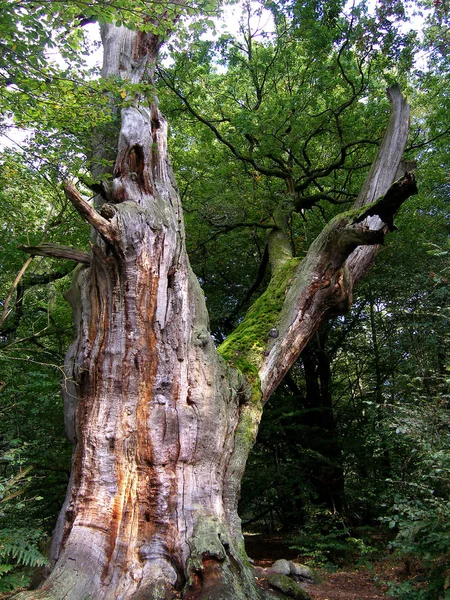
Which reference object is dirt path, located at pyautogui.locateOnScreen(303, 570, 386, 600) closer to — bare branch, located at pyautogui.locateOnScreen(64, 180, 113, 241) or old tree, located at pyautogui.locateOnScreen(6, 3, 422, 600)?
old tree, located at pyautogui.locateOnScreen(6, 3, 422, 600)

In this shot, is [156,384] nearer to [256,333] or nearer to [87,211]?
[87,211]

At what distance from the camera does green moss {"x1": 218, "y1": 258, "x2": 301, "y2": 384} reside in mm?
4936

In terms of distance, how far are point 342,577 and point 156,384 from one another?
17.0 ft

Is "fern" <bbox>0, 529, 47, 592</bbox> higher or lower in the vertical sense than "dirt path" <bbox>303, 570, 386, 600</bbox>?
higher

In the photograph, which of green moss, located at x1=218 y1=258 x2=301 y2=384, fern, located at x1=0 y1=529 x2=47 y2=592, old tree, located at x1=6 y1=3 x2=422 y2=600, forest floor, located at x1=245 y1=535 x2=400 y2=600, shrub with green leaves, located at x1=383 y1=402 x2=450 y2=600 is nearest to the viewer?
fern, located at x1=0 y1=529 x2=47 y2=592

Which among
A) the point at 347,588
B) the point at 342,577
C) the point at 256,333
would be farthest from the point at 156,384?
the point at 342,577

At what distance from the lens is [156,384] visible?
12.4ft

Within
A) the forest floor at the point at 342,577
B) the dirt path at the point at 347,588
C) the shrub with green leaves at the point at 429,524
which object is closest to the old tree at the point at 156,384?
the shrub with green leaves at the point at 429,524

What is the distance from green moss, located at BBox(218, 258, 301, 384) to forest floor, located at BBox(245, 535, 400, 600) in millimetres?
2370

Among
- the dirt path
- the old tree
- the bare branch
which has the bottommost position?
the dirt path

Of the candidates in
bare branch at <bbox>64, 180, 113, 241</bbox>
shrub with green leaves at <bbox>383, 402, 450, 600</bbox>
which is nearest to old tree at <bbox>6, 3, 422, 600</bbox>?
bare branch at <bbox>64, 180, 113, 241</bbox>

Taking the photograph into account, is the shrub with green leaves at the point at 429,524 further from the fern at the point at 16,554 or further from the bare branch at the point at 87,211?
the bare branch at the point at 87,211

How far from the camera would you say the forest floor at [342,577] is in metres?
5.10

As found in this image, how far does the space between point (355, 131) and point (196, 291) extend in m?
6.03
